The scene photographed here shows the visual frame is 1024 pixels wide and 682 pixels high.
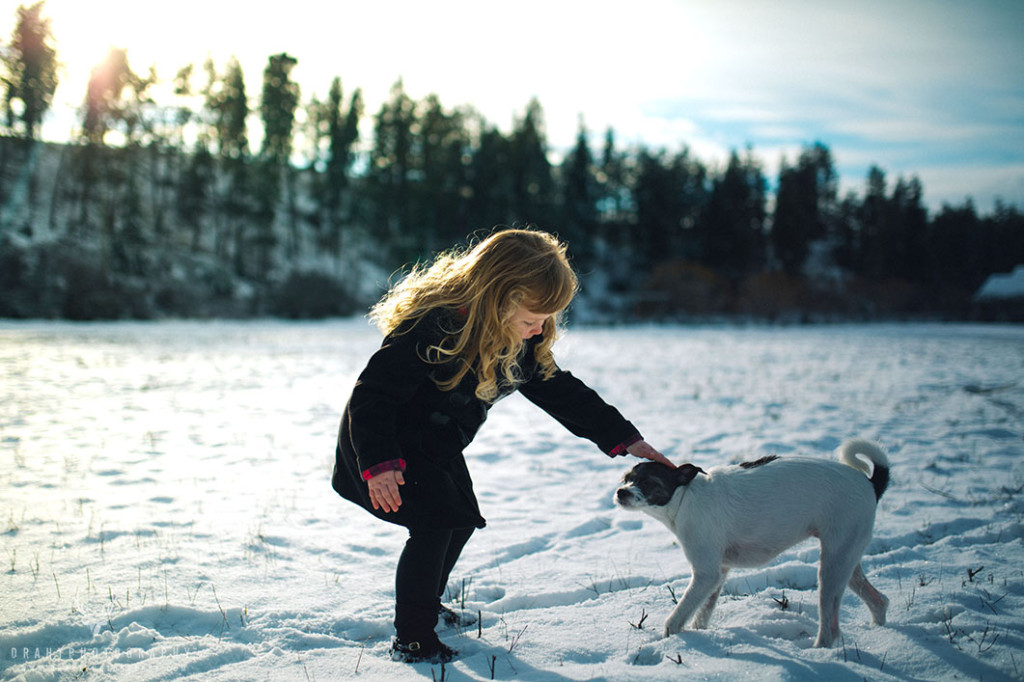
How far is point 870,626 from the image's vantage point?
2986 mm

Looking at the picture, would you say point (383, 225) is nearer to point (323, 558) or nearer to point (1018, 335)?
point (1018, 335)

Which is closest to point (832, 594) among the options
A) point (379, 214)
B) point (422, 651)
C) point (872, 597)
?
point (872, 597)

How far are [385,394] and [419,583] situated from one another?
0.87 meters

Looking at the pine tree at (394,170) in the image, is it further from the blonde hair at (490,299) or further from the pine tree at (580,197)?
the blonde hair at (490,299)

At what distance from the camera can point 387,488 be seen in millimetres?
2574

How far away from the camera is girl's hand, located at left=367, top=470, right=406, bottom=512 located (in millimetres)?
2566

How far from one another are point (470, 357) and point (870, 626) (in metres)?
2.38

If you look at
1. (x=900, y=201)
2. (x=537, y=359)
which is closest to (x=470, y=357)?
(x=537, y=359)

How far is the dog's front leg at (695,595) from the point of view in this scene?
283 centimetres

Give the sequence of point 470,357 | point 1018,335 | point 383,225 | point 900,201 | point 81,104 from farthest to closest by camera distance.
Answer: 1. point 900,201
2. point 383,225
3. point 81,104
4. point 1018,335
5. point 470,357

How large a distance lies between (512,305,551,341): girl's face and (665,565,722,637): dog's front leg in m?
1.38

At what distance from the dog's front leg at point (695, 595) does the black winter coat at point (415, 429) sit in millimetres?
1023

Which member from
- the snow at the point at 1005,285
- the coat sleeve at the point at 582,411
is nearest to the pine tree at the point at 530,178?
the snow at the point at 1005,285

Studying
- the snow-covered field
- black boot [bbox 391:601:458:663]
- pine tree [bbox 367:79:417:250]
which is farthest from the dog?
pine tree [bbox 367:79:417:250]
